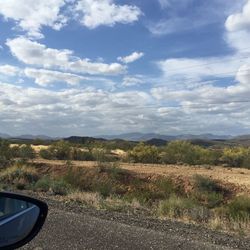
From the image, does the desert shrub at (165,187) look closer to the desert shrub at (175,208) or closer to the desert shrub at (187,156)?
the desert shrub at (175,208)

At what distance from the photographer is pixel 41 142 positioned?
9381cm

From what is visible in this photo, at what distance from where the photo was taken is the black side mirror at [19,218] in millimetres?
3326

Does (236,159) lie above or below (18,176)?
above

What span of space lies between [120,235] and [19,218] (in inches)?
297

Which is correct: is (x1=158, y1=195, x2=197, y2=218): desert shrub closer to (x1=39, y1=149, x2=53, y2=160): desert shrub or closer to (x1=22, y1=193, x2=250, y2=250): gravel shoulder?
(x1=22, y1=193, x2=250, y2=250): gravel shoulder

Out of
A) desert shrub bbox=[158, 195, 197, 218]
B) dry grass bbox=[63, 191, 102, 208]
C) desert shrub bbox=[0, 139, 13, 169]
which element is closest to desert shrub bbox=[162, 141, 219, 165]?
desert shrub bbox=[0, 139, 13, 169]

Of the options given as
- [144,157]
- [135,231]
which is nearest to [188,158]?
[144,157]

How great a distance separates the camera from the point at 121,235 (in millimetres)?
10852

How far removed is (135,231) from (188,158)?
42.7m

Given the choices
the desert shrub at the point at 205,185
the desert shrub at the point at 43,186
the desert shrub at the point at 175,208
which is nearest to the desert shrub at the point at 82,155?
the desert shrub at the point at 205,185

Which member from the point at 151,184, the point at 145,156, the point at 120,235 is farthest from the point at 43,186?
the point at 145,156

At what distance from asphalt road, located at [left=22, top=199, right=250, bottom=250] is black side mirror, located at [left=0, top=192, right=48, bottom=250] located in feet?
19.3

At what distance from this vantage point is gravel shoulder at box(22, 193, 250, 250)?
391 inches

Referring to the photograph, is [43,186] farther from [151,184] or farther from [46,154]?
[46,154]
